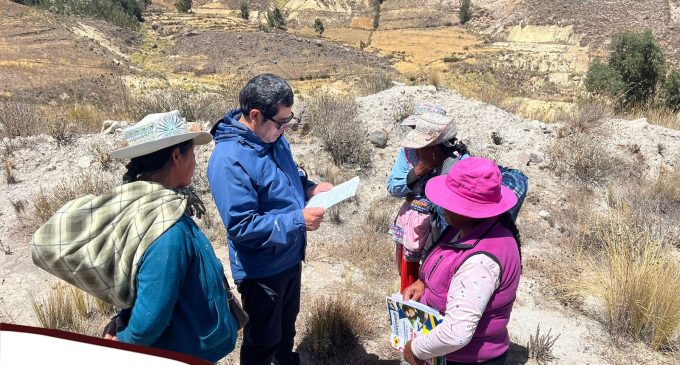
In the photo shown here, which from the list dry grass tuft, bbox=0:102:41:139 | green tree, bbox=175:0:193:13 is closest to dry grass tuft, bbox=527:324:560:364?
dry grass tuft, bbox=0:102:41:139

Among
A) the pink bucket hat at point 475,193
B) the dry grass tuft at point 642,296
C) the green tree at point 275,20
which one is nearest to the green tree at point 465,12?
the green tree at point 275,20

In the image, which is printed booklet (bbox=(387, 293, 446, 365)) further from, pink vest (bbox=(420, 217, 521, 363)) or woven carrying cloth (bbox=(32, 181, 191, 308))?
woven carrying cloth (bbox=(32, 181, 191, 308))

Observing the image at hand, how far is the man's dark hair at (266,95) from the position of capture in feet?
7.55

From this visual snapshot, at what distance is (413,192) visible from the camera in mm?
2734

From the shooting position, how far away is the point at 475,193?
184cm

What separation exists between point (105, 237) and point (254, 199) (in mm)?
Result: 784

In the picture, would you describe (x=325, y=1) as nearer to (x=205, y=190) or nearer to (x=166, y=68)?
(x=166, y=68)

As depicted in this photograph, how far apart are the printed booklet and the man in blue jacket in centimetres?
58

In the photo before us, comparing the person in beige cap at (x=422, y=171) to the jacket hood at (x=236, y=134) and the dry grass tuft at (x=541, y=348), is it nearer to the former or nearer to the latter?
the jacket hood at (x=236, y=134)

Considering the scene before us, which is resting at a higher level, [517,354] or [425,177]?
[425,177]

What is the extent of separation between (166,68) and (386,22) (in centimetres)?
3701

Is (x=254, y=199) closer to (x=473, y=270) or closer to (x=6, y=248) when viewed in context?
(x=473, y=270)

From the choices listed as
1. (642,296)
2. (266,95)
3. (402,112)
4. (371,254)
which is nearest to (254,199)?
(266,95)

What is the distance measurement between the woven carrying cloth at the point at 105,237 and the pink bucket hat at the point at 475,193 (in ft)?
3.57
